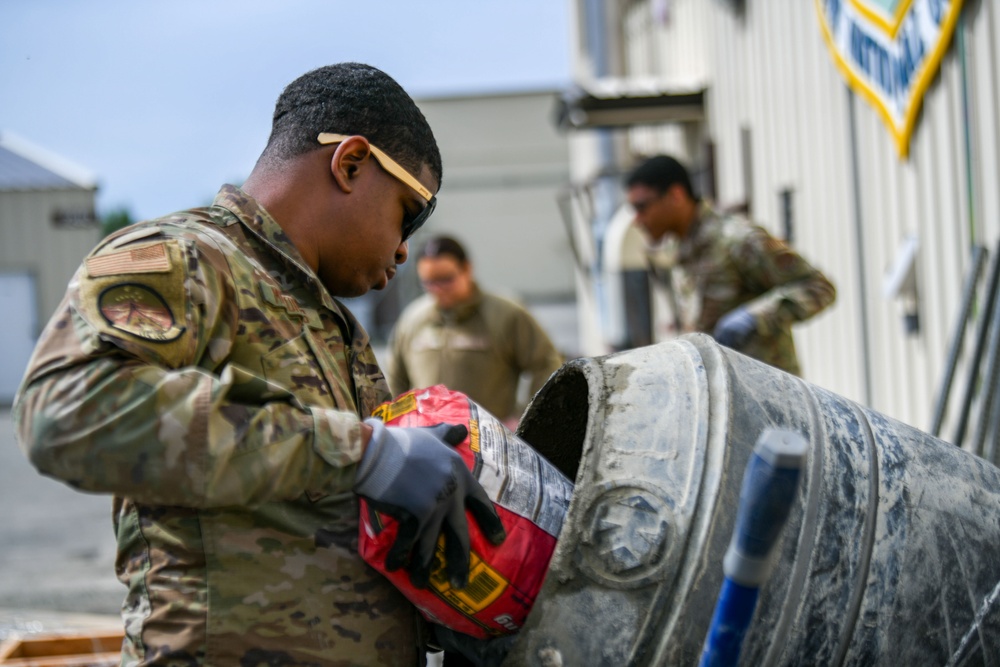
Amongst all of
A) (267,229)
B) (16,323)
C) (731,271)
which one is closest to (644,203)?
(731,271)

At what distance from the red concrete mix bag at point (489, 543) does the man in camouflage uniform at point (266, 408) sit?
0.15 feet

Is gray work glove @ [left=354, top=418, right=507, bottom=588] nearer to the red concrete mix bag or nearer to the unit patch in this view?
the red concrete mix bag

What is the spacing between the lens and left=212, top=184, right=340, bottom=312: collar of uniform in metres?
1.68

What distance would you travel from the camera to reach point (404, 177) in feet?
5.72

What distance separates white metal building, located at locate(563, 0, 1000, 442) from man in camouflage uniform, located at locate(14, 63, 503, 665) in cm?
289

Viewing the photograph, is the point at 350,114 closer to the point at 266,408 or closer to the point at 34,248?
the point at 266,408

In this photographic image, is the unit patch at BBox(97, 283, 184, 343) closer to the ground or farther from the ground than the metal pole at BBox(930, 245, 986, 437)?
farther from the ground

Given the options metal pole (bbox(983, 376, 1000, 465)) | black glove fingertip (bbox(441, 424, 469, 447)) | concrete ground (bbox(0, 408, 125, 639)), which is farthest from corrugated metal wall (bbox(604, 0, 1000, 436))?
concrete ground (bbox(0, 408, 125, 639))

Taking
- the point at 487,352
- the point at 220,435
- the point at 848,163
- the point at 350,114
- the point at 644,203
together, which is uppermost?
the point at 350,114

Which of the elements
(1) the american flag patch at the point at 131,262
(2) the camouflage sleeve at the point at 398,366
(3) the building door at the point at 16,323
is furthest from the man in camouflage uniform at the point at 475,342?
(3) the building door at the point at 16,323

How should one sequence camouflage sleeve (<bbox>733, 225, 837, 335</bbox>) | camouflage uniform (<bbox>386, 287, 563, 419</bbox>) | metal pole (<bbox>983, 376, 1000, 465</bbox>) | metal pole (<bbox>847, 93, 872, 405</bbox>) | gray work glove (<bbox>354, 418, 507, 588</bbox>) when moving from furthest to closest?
metal pole (<bbox>847, 93, 872, 405</bbox>)
camouflage uniform (<bbox>386, 287, 563, 419</bbox>)
camouflage sleeve (<bbox>733, 225, 837, 335</bbox>)
metal pole (<bbox>983, 376, 1000, 465</bbox>)
gray work glove (<bbox>354, 418, 507, 588</bbox>)

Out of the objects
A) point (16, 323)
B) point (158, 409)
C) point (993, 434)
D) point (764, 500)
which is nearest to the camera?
point (764, 500)

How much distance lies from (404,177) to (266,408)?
533 mm

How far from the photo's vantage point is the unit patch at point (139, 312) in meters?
1.33
